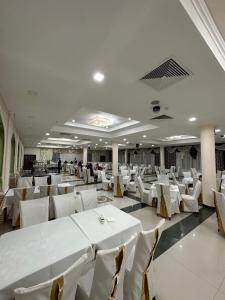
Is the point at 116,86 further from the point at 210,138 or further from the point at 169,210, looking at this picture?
the point at 210,138

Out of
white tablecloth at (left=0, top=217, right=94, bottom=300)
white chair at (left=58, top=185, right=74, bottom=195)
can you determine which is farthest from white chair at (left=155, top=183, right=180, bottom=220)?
white tablecloth at (left=0, top=217, right=94, bottom=300)

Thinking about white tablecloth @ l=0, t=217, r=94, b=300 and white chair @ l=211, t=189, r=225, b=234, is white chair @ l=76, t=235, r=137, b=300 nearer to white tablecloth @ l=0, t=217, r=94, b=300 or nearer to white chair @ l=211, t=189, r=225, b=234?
white tablecloth @ l=0, t=217, r=94, b=300

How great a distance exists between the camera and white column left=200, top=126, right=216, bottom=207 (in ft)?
15.6

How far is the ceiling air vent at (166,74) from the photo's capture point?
1.88m

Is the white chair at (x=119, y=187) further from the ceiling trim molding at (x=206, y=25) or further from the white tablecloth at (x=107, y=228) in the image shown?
the ceiling trim molding at (x=206, y=25)

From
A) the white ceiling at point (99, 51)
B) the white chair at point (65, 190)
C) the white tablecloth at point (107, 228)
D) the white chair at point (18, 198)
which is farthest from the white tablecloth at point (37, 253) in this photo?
the white chair at point (65, 190)

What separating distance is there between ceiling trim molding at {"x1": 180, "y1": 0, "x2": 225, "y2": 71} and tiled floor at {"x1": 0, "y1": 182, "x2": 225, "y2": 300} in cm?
291

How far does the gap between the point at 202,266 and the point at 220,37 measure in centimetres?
322

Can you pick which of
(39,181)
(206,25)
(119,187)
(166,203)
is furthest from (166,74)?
(39,181)

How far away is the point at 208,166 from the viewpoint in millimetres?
4812

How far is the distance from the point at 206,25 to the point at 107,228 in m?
2.60

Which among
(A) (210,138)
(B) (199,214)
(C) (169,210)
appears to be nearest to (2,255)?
(C) (169,210)

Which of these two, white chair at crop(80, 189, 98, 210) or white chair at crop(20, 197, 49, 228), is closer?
white chair at crop(20, 197, 49, 228)

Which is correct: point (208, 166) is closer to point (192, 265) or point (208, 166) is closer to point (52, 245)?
point (192, 265)
